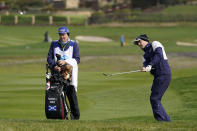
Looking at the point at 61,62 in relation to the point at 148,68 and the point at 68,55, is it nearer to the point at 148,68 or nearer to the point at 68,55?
the point at 68,55

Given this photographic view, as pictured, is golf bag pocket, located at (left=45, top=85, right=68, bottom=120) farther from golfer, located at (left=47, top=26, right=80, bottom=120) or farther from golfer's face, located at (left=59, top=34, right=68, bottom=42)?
golfer's face, located at (left=59, top=34, right=68, bottom=42)

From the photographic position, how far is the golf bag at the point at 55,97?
45.1 ft

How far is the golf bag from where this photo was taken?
13.8 metres

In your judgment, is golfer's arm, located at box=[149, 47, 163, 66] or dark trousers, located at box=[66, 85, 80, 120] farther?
dark trousers, located at box=[66, 85, 80, 120]

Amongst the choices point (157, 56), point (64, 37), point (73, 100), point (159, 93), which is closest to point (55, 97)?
point (73, 100)

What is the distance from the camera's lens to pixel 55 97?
1377 centimetres

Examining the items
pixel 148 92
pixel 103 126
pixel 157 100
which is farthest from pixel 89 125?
pixel 148 92

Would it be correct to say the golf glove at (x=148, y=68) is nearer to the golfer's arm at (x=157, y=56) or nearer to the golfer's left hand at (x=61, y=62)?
the golfer's arm at (x=157, y=56)

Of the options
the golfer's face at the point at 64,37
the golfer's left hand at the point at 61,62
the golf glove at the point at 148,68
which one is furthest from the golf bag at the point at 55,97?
the golf glove at the point at 148,68

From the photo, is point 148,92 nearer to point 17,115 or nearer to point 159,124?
point 17,115

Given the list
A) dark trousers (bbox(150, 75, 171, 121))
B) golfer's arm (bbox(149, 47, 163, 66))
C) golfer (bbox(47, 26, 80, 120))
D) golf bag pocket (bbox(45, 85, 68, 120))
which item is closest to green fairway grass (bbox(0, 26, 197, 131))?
golf bag pocket (bbox(45, 85, 68, 120))

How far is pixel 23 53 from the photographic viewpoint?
54.8 metres

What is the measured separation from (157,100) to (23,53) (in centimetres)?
4174

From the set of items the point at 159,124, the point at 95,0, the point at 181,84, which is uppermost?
the point at 159,124
